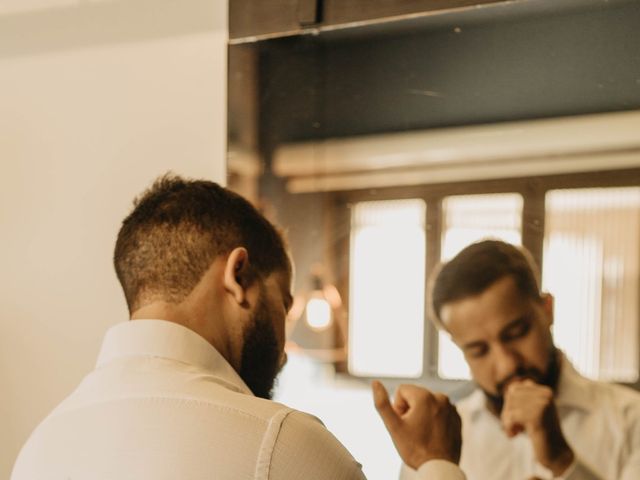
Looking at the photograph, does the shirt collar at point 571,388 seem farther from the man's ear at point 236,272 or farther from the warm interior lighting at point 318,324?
the man's ear at point 236,272

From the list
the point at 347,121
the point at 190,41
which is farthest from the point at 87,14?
the point at 347,121

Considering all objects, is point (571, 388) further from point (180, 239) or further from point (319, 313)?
point (180, 239)

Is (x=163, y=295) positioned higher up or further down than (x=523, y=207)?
further down

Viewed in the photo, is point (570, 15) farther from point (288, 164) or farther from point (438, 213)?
point (288, 164)

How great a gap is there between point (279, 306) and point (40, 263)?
80 centimetres

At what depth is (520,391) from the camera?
1.24 meters

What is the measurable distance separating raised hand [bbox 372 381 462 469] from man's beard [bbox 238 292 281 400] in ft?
0.89

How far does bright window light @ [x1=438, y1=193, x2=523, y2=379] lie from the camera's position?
49.1 inches

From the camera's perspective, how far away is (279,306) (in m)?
1.12

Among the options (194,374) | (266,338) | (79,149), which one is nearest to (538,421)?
(266,338)

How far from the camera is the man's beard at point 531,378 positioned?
121 centimetres

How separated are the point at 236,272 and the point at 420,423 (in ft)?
1.66

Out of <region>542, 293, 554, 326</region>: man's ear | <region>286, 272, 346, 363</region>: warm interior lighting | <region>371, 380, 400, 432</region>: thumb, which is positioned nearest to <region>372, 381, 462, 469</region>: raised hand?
<region>371, 380, 400, 432</region>: thumb

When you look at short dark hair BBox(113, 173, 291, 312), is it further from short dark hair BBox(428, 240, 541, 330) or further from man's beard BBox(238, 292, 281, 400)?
short dark hair BBox(428, 240, 541, 330)
